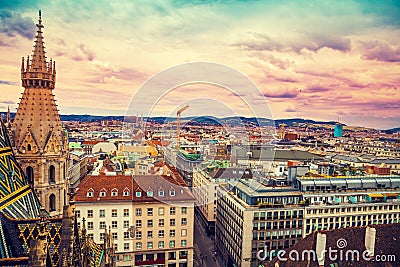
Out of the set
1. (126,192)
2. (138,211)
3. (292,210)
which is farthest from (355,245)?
(126,192)

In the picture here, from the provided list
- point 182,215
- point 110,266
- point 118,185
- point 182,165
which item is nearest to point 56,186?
point 110,266

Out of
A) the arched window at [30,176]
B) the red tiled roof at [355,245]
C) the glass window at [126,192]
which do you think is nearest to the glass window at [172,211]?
the glass window at [126,192]

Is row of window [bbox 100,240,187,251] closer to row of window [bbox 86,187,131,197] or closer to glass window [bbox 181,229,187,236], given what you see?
glass window [bbox 181,229,187,236]

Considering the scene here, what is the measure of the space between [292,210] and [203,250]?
24806 mm

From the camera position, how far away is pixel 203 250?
80.2 meters

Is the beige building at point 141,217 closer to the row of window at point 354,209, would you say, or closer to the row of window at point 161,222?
the row of window at point 161,222

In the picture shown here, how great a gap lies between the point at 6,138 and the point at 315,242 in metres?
41.0

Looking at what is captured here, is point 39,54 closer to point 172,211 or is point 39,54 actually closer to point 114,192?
point 114,192

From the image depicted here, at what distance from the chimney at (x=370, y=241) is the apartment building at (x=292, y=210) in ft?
72.0

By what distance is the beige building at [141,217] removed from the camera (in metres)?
63.9

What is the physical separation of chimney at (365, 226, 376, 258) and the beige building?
32279 millimetres

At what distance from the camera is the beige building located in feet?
210

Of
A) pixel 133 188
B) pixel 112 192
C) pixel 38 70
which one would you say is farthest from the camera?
pixel 133 188

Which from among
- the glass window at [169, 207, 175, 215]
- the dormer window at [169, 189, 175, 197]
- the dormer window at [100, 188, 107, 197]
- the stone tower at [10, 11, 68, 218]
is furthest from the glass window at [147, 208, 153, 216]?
the stone tower at [10, 11, 68, 218]
